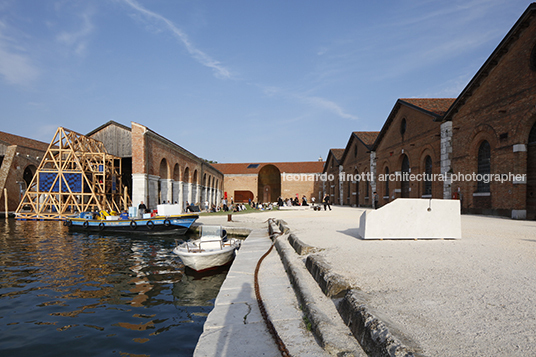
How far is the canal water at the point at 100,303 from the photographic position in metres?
5.03

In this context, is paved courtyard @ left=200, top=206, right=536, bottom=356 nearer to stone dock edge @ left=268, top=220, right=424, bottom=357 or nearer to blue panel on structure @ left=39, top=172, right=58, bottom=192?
stone dock edge @ left=268, top=220, right=424, bottom=357

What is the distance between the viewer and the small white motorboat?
9.44 metres

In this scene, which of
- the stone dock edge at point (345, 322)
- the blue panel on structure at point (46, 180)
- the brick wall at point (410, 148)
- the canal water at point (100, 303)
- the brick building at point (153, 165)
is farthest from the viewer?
the blue panel on structure at point (46, 180)

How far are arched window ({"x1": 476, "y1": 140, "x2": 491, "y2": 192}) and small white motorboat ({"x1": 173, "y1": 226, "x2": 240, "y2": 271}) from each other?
1354cm

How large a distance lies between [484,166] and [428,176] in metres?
5.16

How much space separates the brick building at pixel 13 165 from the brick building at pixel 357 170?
116 ft

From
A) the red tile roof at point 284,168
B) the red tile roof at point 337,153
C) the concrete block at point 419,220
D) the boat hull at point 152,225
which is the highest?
the red tile roof at point 337,153

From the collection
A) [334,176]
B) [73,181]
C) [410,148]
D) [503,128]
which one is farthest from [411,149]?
[73,181]

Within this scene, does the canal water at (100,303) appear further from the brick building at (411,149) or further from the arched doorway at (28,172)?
the arched doorway at (28,172)

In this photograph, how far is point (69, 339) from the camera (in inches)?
204

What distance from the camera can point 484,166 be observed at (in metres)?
17.1

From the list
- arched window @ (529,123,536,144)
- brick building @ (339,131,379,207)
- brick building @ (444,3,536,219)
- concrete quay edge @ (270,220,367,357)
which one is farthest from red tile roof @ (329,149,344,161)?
concrete quay edge @ (270,220,367,357)

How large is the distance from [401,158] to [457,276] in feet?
77.5

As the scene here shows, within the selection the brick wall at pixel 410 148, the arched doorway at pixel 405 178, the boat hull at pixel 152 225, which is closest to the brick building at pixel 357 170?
the brick wall at pixel 410 148
